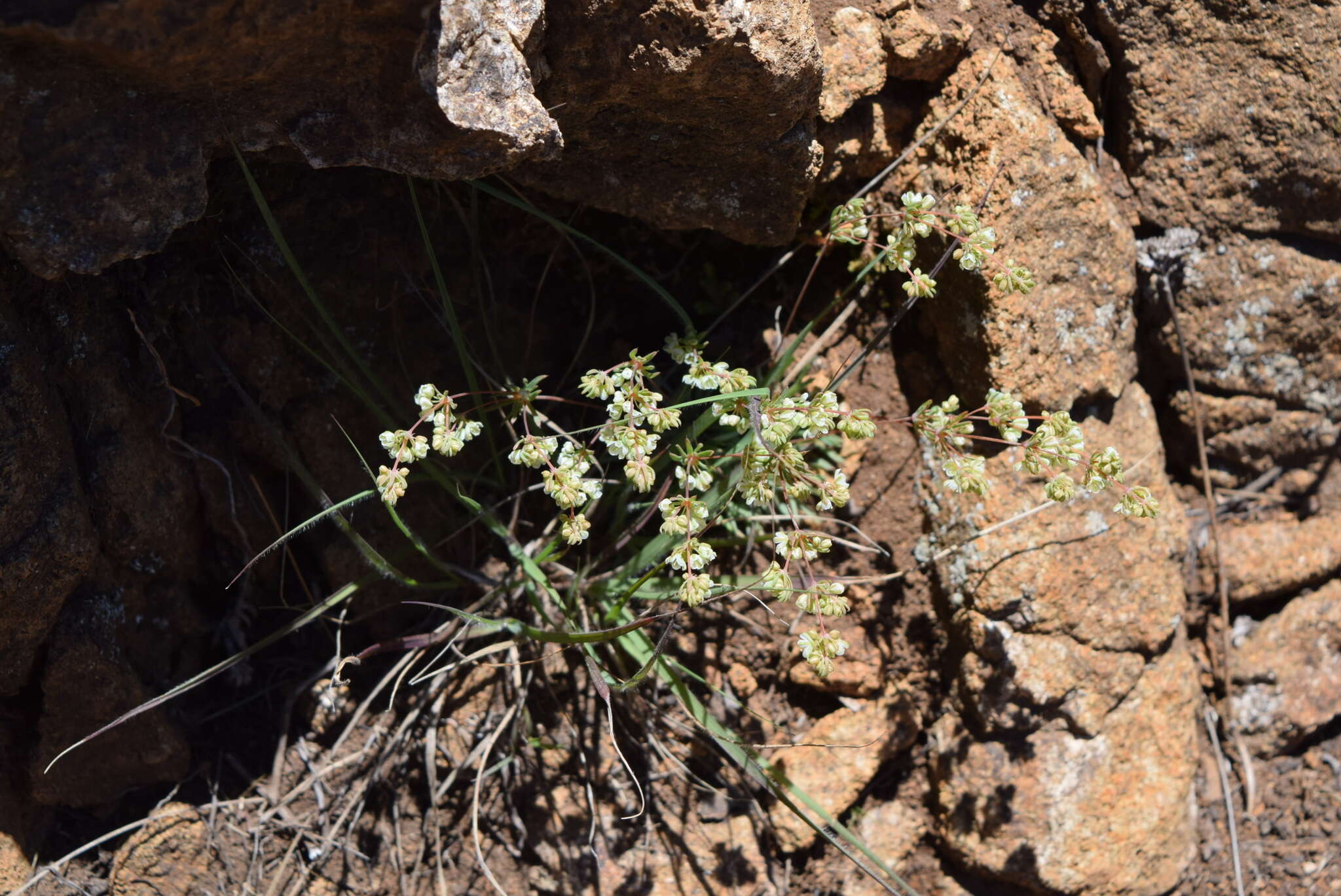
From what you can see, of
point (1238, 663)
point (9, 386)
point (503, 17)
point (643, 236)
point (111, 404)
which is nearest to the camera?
point (503, 17)

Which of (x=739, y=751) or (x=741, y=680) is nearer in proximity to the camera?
(x=739, y=751)

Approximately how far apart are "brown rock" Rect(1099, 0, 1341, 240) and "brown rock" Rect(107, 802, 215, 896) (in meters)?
3.03

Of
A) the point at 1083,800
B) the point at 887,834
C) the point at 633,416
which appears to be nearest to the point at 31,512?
the point at 633,416

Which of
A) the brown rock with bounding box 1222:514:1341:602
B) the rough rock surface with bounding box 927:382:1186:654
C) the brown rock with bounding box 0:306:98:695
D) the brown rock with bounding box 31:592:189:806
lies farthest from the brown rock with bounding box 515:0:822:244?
the brown rock with bounding box 1222:514:1341:602

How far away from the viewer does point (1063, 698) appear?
230cm

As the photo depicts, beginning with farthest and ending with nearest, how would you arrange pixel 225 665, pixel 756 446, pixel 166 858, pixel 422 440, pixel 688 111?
pixel 166 858 < pixel 225 665 < pixel 688 111 < pixel 756 446 < pixel 422 440

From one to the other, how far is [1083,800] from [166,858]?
235 centimetres

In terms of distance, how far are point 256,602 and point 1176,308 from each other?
8.76 feet

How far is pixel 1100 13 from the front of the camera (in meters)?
2.30

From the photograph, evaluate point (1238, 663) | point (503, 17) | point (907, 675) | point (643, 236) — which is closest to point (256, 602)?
point (643, 236)

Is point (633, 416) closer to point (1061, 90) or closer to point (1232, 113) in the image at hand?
point (1061, 90)

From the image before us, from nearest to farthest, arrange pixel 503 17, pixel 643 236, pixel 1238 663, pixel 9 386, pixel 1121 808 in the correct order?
pixel 503 17, pixel 9 386, pixel 1121 808, pixel 643 236, pixel 1238 663

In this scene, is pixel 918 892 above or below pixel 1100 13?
below

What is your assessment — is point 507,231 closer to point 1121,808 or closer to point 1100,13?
point 1100,13
